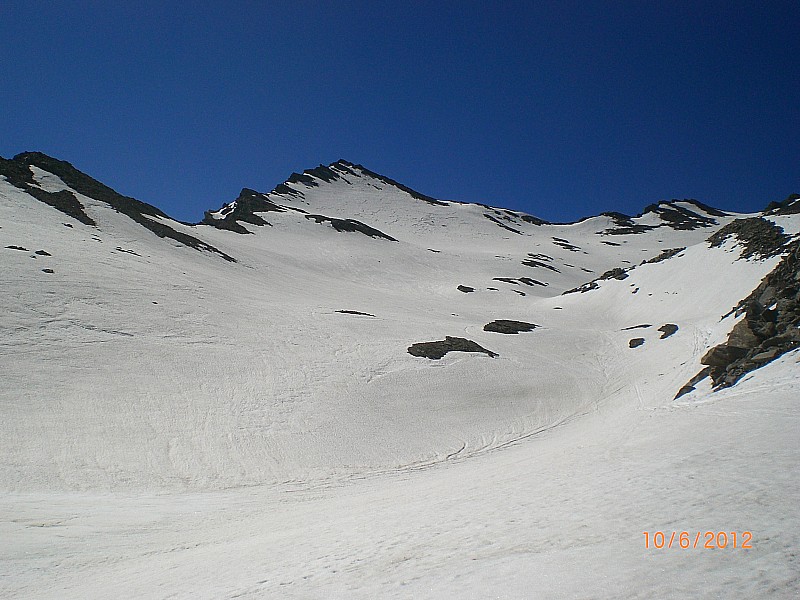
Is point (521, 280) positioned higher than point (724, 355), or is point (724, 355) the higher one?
point (521, 280)

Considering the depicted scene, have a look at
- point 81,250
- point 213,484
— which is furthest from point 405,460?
point 81,250

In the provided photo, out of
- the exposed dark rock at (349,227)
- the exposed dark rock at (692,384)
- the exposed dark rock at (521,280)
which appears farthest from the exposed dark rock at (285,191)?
the exposed dark rock at (692,384)

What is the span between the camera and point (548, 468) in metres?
8.38

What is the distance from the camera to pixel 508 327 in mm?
29953

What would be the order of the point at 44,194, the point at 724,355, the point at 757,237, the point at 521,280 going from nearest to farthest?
the point at 724,355 < the point at 757,237 < the point at 44,194 < the point at 521,280

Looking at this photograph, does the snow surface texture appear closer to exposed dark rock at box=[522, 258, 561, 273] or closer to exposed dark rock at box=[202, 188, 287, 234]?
exposed dark rock at box=[202, 188, 287, 234]

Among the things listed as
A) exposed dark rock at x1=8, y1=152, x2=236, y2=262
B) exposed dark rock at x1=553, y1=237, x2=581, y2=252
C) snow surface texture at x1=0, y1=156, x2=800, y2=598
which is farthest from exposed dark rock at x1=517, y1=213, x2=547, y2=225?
exposed dark rock at x1=8, y1=152, x2=236, y2=262

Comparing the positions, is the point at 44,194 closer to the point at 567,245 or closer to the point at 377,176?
the point at 567,245

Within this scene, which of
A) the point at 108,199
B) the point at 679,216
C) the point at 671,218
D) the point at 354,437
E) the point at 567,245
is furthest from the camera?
the point at 679,216

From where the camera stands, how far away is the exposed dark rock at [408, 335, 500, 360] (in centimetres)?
2156

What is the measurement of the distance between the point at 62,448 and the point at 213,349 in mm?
7920

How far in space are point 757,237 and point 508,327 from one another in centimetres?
2341

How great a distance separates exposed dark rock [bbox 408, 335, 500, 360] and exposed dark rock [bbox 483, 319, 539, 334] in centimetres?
565

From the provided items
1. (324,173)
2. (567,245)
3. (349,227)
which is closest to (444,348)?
(349,227)
